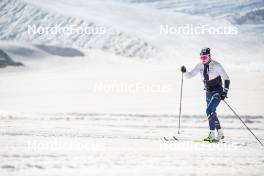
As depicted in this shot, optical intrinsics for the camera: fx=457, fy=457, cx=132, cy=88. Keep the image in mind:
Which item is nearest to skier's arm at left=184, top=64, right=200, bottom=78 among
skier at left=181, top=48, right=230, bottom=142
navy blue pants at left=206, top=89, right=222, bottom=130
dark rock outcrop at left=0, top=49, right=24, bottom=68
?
skier at left=181, top=48, right=230, bottom=142

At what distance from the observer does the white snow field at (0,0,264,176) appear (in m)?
5.82

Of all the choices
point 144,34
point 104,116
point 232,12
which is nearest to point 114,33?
point 144,34

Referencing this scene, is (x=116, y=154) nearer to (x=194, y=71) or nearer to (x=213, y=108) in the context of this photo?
(x=213, y=108)

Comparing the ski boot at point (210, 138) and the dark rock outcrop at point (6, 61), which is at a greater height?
the dark rock outcrop at point (6, 61)

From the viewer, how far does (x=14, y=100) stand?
20656 millimetres

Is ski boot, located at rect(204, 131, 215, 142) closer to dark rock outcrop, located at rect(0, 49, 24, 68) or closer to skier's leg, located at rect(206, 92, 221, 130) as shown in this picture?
skier's leg, located at rect(206, 92, 221, 130)

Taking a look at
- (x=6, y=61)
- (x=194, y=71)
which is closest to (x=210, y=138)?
(x=194, y=71)

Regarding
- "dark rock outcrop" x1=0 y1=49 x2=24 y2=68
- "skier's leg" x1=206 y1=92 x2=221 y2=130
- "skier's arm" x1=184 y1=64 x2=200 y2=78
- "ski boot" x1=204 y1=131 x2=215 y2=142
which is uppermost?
"dark rock outcrop" x1=0 y1=49 x2=24 y2=68

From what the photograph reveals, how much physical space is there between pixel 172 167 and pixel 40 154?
181 cm

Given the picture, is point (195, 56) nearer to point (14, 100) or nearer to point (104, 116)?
point (14, 100)

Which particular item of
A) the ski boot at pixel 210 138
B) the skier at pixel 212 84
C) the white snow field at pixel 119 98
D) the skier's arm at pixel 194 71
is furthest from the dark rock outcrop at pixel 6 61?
the ski boot at pixel 210 138

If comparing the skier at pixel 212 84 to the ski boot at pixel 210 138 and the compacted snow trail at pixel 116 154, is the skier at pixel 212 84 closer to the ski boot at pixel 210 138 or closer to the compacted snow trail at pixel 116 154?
the ski boot at pixel 210 138

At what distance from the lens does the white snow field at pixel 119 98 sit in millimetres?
5820

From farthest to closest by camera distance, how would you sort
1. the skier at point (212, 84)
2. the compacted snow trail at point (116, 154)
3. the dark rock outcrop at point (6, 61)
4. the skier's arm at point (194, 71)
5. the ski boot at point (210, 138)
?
1. the dark rock outcrop at point (6, 61)
2. the skier's arm at point (194, 71)
3. the skier at point (212, 84)
4. the ski boot at point (210, 138)
5. the compacted snow trail at point (116, 154)
